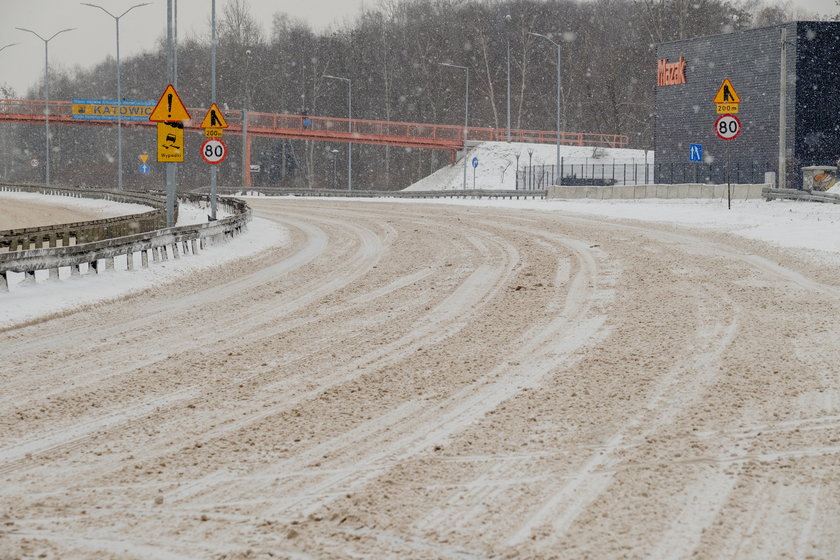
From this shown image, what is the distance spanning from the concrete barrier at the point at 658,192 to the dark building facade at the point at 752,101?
4770 millimetres

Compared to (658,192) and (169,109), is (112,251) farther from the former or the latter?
(658,192)

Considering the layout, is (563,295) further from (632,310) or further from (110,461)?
(110,461)

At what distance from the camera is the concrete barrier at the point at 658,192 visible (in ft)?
120

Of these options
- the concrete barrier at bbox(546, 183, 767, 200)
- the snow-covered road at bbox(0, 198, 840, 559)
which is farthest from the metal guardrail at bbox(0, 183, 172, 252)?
the concrete barrier at bbox(546, 183, 767, 200)

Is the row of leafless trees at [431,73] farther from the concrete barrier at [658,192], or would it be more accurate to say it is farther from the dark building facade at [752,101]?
the concrete barrier at [658,192]

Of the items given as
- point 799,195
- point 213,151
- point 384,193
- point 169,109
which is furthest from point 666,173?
point 169,109

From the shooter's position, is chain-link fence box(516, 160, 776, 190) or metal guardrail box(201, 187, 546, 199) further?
metal guardrail box(201, 187, 546, 199)

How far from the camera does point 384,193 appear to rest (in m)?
61.8

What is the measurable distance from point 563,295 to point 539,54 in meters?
95.0

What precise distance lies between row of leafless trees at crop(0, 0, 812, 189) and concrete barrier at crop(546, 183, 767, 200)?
47.7 m

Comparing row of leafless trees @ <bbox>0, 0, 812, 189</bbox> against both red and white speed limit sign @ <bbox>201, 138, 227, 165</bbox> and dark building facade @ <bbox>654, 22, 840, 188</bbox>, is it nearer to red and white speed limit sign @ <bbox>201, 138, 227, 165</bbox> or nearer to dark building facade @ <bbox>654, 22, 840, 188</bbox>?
dark building facade @ <bbox>654, 22, 840, 188</bbox>

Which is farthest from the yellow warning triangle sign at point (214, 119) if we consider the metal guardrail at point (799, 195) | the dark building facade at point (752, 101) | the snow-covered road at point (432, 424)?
the dark building facade at point (752, 101)

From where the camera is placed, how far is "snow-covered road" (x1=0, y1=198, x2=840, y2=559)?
474cm

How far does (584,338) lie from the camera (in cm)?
993
